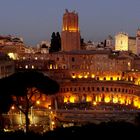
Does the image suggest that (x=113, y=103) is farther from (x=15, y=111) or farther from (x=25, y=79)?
(x=25, y=79)

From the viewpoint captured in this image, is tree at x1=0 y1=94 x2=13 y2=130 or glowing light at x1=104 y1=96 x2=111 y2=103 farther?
glowing light at x1=104 y1=96 x2=111 y2=103

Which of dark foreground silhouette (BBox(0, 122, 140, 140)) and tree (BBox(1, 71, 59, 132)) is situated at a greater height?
tree (BBox(1, 71, 59, 132))

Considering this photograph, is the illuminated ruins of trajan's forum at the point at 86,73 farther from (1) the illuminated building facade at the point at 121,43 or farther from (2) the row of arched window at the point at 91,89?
(1) the illuminated building facade at the point at 121,43

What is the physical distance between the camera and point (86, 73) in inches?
1528

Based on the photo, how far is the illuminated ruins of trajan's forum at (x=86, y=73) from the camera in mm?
32562

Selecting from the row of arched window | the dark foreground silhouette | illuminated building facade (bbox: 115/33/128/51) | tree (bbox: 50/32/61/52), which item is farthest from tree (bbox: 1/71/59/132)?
illuminated building facade (bbox: 115/33/128/51)

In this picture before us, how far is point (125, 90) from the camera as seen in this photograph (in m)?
33.3

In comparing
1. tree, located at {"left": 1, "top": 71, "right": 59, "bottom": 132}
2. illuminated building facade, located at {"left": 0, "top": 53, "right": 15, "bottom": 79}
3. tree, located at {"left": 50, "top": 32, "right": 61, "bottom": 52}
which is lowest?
tree, located at {"left": 1, "top": 71, "right": 59, "bottom": 132}

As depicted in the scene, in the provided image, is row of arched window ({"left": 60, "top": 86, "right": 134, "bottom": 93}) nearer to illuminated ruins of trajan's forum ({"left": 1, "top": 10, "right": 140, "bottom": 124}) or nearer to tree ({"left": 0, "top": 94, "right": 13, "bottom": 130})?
illuminated ruins of trajan's forum ({"left": 1, "top": 10, "right": 140, "bottom": 124})

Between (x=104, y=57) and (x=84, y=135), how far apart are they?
26708 mm

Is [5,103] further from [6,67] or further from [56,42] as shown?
[56,42]

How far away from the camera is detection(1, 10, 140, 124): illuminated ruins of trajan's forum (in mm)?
32562

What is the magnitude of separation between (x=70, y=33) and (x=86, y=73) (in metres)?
7.74

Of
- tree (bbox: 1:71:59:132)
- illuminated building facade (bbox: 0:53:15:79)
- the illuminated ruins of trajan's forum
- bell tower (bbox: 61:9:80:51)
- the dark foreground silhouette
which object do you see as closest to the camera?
the dark foreground silhouette
